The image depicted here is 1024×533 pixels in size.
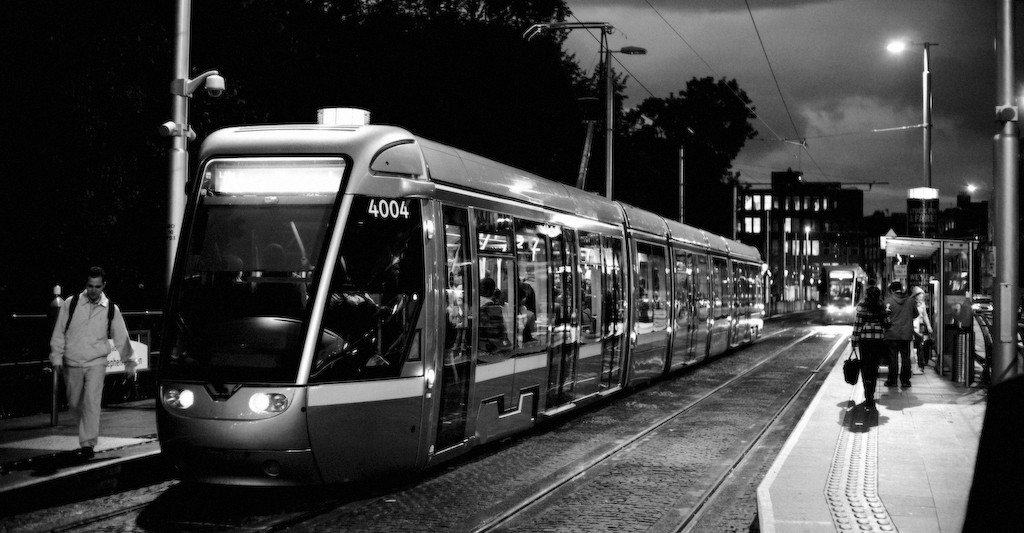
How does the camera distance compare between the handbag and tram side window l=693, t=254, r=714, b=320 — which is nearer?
the handbag

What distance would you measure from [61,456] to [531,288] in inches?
191

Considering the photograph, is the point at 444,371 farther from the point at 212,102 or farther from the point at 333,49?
the point at 333,49

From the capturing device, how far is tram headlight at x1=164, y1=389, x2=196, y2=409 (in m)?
7.64

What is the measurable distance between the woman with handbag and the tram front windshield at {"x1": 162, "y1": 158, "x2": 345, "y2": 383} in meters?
8.75

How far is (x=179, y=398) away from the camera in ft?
25.2

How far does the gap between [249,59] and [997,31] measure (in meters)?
18.3

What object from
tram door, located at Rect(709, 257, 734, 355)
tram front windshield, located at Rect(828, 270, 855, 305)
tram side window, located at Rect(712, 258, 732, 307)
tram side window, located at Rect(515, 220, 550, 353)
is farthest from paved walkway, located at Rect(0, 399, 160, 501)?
tram front windshield, located at Rect(828, 270, 855, 305)

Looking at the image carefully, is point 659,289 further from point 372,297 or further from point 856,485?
point 372,297

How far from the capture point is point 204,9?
77.8 ft

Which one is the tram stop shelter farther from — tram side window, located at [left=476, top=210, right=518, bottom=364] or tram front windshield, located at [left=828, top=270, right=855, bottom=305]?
tram front windshield, located at [left=828, top=270, right=855, bottom=305]

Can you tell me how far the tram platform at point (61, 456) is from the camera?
8344 millimetres

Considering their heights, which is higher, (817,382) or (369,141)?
(369,141)

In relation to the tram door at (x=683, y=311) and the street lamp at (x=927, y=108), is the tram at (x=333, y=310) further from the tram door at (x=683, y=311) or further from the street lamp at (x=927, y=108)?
the street lamp at (x=927, y=108)

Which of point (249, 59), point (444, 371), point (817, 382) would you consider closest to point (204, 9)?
point (249, 59)
